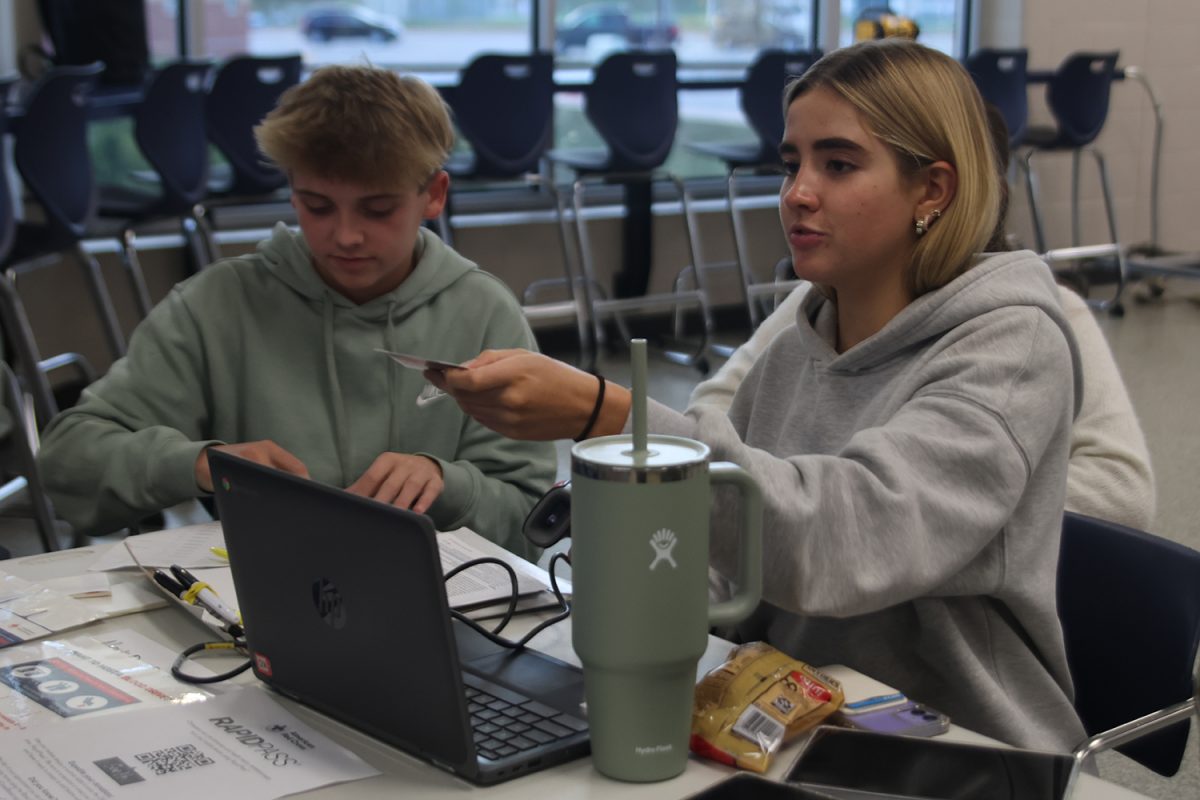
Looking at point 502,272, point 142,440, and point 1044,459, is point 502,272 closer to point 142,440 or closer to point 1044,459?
point 142,440

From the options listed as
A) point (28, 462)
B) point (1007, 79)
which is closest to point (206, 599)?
point (28, 462)

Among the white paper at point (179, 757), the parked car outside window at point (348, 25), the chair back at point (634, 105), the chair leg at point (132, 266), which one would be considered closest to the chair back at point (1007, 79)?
the chair back at point (634, 105)

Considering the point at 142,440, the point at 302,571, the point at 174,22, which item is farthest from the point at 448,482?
the point at 174,22

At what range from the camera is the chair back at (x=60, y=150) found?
342 centimetres

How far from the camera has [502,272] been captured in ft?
17.5

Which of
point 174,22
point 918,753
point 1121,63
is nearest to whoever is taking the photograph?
point 918,753

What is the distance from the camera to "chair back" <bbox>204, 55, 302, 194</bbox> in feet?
13.2

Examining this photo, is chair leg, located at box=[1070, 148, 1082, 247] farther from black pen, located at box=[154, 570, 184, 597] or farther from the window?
black pen, located at box=[154, 570, 184, 597]

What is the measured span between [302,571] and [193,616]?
0.95ft

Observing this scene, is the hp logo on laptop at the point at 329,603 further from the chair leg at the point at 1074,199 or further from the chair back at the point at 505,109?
the chair leg at the point at 1074,199

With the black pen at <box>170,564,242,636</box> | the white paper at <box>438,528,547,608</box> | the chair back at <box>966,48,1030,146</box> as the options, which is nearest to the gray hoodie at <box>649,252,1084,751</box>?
the white paper at <box>438,528,547,608</box>

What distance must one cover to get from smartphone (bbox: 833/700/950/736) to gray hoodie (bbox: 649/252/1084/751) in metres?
0.08

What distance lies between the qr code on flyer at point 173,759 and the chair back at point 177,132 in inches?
123

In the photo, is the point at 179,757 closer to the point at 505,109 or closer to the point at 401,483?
the point at 401,483
